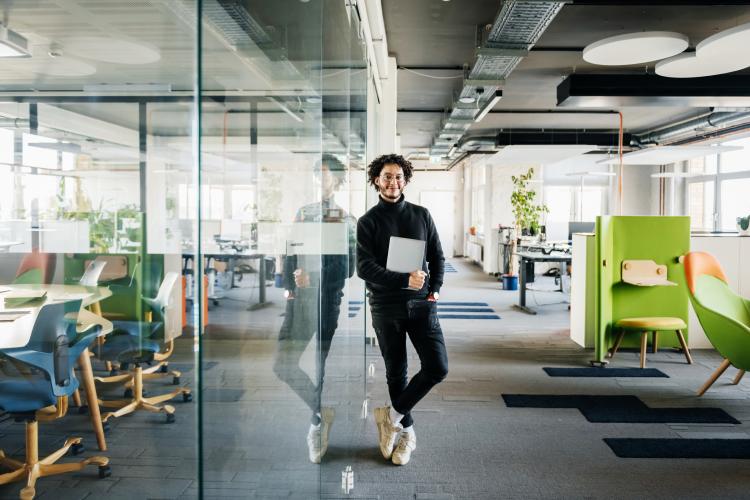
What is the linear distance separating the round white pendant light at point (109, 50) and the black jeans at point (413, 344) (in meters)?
1.68

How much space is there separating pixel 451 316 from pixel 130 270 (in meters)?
6.24

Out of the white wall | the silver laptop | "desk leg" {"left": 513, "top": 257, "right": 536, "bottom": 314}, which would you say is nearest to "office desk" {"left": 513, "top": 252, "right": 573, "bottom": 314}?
"desk leg" {"left": 513, "top": 257, "right": 536, "bottom": 314}

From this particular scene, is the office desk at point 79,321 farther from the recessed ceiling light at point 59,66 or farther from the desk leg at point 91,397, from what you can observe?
the recessed ceiling light at point 59,66

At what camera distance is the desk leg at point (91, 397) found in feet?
6.32

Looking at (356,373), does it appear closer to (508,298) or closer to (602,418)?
(602,418)

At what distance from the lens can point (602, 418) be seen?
140 inches

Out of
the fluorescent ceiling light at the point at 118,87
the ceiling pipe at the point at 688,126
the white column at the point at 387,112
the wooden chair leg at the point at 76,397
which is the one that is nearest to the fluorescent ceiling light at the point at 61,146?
the fluorescent ceiling light at the point at 118,87

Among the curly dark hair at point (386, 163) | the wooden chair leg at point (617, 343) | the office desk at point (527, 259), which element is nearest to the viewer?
the curly dark hair at point (386, 163)

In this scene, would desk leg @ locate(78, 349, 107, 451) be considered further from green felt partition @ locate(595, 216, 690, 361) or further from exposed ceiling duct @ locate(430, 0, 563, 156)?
green felt partition @ locate(595, 216, 690, 361)

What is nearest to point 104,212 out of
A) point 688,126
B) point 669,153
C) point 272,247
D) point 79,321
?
point 272,247

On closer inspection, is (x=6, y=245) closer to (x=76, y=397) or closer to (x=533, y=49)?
(x=76, y=397)

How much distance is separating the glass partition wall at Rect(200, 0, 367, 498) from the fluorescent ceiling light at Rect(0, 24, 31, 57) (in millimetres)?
601

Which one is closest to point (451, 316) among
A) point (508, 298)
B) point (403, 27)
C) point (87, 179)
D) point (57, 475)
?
point (508, 298)

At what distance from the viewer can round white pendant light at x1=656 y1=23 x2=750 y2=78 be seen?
393cm
